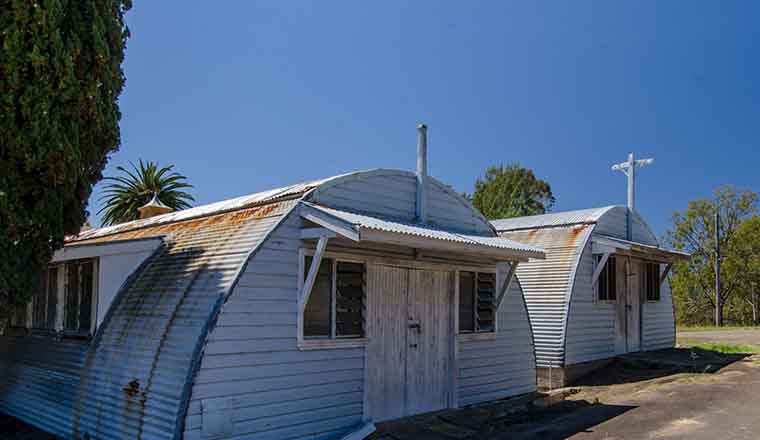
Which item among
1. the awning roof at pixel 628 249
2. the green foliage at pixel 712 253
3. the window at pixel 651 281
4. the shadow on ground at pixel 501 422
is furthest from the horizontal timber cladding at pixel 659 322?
the green foliage at pixel 712 253

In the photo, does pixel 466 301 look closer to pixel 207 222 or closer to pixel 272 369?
pixel 272 369

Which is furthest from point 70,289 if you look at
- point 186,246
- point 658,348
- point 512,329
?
point 658,348

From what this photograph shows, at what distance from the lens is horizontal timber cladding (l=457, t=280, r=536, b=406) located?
9898 millimetres

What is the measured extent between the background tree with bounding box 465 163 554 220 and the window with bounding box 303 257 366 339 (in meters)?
38.2

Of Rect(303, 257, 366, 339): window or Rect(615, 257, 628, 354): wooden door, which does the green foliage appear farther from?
Rect(303, 257, 366, 339): window

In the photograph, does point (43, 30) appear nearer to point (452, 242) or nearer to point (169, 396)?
point (169, 396)

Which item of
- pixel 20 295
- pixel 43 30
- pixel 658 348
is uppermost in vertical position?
pixel 43 30

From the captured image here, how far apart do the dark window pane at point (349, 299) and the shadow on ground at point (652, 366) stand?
22.1 ft

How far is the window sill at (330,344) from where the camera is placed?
7648 millimetres

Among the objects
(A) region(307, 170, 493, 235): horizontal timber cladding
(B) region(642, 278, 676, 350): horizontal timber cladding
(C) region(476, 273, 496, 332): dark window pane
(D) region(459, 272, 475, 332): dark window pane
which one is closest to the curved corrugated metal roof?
(B) region(642, 278, 676, 350): horizontal timber cladding

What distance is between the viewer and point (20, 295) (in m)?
7.46

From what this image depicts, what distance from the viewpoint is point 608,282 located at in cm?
1462

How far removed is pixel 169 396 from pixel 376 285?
3106 mm

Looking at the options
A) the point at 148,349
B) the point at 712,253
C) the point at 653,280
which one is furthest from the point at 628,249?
the point at 712,253
